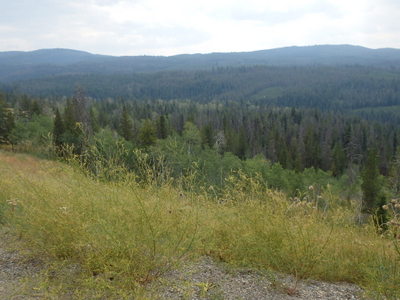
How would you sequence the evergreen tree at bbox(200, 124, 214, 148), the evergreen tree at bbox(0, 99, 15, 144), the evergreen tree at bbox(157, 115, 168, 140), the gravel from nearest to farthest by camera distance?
1. the gravel
2. the evergreen tree at bbox(0, 99, 15, 144)
3. the evergreen tree at bbox(157, 115, 168, 140)
4. the evergreen tree at bbox(200, 124, 214, 148)

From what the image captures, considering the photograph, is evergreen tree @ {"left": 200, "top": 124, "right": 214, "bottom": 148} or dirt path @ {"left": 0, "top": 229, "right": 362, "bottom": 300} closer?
dirt path @ {"left": 0, "top": 229, "right": 362, "bottom": 300}

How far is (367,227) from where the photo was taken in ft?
18.2

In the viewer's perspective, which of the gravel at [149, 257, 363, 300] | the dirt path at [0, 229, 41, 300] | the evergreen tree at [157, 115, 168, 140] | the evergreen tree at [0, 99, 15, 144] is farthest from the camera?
the evergreen tree at [157, 115, 168, 140]

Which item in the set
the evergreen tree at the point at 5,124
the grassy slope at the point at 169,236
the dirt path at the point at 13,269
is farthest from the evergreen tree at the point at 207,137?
the dirt path at the point at 13,269

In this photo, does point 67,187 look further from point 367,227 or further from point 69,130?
point 69,130

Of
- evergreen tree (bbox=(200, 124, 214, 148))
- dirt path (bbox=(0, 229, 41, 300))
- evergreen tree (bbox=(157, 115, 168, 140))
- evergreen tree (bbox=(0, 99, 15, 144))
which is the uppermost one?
dirt path (bbox=(0, 229, 41, 300))

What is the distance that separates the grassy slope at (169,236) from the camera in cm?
424

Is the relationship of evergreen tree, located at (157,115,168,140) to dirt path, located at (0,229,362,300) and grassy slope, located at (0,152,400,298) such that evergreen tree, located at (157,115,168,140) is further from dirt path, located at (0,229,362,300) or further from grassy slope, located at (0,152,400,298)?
dirt path, located at (0,229,362,300)

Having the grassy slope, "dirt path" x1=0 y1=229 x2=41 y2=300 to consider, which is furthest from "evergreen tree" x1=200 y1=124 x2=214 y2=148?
"dirt path" x1=0 y1=229 x2=41 y2=300

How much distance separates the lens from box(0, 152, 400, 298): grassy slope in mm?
4241

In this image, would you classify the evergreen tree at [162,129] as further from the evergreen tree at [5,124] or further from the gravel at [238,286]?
the gravel at [238,286]

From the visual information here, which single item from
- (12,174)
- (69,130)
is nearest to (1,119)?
(69,130)

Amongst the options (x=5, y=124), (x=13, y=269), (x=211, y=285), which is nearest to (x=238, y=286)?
(x=211, y=285)

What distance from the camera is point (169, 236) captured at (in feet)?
14.8
